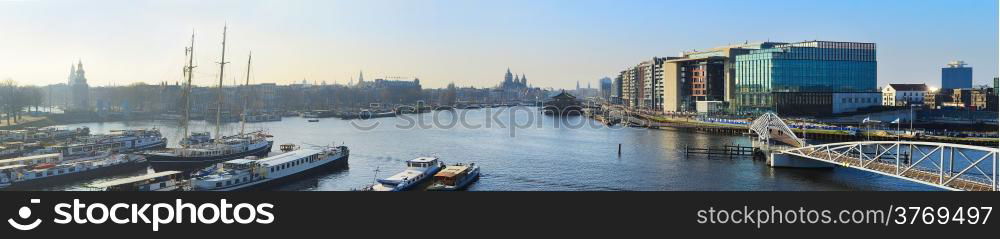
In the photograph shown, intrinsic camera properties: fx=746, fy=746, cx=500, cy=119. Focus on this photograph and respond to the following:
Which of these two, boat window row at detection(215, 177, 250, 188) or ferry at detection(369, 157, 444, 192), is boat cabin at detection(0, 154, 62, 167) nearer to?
boat window row at detection(215, 177, 250, 188)

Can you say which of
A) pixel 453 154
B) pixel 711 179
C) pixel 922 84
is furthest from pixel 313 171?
pixel 922 84

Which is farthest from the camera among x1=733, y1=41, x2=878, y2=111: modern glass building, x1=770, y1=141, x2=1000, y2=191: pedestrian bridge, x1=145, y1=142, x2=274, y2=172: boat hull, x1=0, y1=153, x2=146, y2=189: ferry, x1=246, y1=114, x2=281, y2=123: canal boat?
x1=246, y1=114, x2=281, y2=123: canal boat

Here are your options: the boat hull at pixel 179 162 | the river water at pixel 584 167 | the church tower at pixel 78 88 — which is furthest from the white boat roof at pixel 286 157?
the church tower at pixel 78 88

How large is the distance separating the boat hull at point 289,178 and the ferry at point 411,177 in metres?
2.63

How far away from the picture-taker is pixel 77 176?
19.0 metres

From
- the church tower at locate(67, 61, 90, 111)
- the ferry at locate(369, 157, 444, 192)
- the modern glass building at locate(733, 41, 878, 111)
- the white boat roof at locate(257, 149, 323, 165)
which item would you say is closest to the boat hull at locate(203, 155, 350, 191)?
the white boat roof at locate(257, 149, 323, 165)

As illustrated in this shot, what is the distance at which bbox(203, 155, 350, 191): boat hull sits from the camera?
691 inches

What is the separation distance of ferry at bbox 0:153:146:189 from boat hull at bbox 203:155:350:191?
16.3 feet

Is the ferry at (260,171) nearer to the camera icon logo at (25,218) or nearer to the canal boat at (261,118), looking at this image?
the camera icon logo at (25,218)

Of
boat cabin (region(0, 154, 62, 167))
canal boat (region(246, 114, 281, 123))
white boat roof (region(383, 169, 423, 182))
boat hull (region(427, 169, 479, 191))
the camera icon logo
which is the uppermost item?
canal boat (region(246, 114, 281, 123))

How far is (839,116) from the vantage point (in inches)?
1781

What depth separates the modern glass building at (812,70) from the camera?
155 feet

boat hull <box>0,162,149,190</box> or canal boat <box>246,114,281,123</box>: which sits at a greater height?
canal boat <box>246,114,281,123</box>

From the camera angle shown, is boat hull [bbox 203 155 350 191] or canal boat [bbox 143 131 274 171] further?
canal boat [bbox 143 131 274 171]
